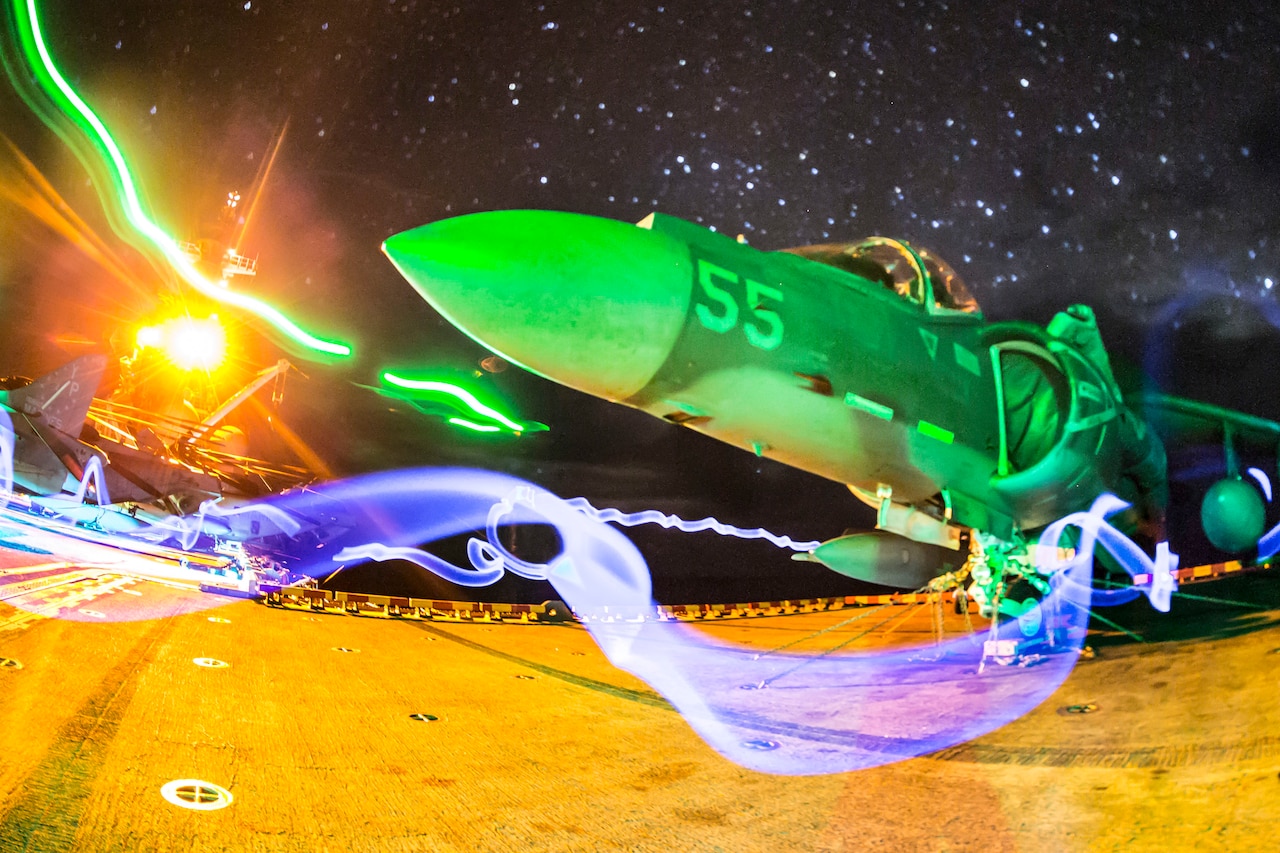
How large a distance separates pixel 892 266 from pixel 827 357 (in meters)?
1.30

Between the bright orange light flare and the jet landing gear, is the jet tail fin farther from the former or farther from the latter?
the jet landing gear

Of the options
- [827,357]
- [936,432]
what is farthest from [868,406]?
[936,432]

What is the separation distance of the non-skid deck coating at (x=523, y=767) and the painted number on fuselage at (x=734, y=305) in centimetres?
211

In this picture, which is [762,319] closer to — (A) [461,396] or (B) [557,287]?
(B) [557,287]

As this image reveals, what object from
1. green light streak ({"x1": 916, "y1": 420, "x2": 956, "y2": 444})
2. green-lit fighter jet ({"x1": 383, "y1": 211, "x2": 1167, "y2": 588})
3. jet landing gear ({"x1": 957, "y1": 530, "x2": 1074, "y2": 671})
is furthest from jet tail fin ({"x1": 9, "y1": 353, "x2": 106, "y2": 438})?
jet landing gear ({"x1": 957, "y1": 530, "x2": 1074, "y2": 671})

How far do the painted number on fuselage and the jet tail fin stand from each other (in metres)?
13.2

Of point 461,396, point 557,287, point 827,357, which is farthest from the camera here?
point 461,396

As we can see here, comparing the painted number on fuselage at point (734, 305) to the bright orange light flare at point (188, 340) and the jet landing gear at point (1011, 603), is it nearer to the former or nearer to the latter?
the jet landing gear at point (1011, 603)

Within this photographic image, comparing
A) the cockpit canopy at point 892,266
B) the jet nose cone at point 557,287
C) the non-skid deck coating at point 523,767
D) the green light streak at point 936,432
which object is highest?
the cockpit canopy at point 892,266

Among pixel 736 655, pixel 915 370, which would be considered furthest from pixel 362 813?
pixel 736 655

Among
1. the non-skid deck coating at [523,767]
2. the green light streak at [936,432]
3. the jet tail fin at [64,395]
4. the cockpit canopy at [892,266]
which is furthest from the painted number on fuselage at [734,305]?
the jet tail fin at [64,395]

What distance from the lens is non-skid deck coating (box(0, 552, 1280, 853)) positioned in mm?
2268

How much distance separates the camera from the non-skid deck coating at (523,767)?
7.44 feet

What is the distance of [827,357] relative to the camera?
3.88 meters
